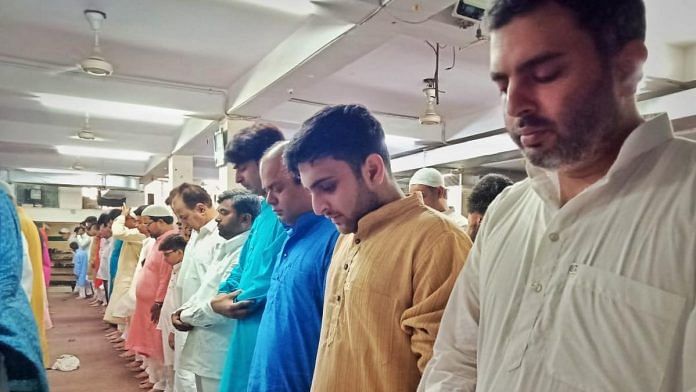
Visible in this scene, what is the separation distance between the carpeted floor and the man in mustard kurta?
3.78 meters

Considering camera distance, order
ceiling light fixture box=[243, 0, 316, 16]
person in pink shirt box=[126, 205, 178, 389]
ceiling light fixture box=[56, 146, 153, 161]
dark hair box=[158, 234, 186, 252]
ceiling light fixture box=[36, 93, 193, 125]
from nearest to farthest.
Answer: ceiling light fixture box=[243, 0, 316, 16] < dark hair box=[158, 234, 186, 252] < person in pink shirt box=[126, 205, 178, 389] < ceiling light fixture box=[36, 93, 193, 125] < ceiling light fixture box=[56, 146, 153, 161]

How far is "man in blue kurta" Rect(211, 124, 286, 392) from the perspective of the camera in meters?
1.74

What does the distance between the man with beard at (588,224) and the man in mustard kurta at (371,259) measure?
21cm

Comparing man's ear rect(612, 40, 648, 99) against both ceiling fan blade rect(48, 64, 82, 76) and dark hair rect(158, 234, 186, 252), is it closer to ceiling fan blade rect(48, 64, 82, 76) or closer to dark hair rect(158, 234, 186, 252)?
dark hair rect(158, 234, 186, 252)

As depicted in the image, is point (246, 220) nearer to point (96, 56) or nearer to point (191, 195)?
point (191, 195)

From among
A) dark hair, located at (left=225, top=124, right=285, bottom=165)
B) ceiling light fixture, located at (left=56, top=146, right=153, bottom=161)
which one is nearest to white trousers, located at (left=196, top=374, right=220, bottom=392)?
dark hair, located at (left=225, top=124, right=285, bottom=165)

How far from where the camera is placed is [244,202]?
8.63ft

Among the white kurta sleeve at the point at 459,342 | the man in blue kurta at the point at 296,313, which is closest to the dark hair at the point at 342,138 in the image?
the man in blue kurta at the point at 296,313

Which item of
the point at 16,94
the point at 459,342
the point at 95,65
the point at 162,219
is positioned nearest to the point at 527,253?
the point at 459,342

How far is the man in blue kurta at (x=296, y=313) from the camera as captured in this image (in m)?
1.35

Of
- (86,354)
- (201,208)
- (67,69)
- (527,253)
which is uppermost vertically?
(67,69)

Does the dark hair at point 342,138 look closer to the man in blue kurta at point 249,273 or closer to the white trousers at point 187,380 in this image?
the man in blue kurta at point 249,273

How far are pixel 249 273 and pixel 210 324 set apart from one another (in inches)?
17.0

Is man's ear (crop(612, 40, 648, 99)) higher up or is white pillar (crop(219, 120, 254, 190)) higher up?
white pillar (crop(219, 120, 254, 190))
